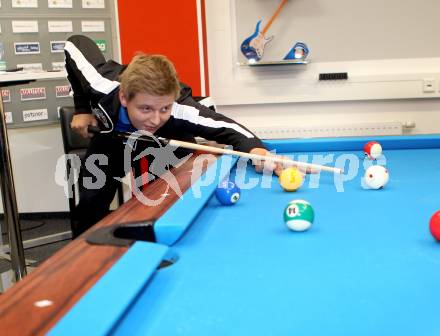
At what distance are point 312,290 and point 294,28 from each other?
2.94 m

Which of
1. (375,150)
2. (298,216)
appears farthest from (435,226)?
(375,150)

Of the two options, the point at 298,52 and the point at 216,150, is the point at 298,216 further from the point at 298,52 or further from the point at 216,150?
the point at 298,52

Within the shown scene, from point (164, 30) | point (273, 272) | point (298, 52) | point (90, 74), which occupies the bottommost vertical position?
point (273, 272)

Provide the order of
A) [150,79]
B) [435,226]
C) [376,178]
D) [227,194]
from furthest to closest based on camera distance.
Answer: [150,79] → [376,178] → [227,194] → [435,226]

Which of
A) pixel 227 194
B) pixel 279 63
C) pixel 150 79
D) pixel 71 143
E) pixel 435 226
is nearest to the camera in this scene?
pixel 435 226

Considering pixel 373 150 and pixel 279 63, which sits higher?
pixel 279 63

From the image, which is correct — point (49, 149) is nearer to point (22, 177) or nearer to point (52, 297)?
point (22, 177)

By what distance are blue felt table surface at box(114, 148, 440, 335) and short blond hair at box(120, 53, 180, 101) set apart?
2.11 feet

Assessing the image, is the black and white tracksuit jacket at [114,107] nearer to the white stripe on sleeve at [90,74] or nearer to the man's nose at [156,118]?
the white stripe on sleeve at [90,74]

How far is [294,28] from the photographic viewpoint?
348cm

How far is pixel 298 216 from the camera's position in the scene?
1.12 metres

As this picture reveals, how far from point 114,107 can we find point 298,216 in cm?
127

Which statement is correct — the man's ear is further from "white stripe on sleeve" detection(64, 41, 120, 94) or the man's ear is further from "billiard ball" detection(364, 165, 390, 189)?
"billiard ball" detection(364, 165, 390, 189)

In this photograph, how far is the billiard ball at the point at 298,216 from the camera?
3.68 ft
